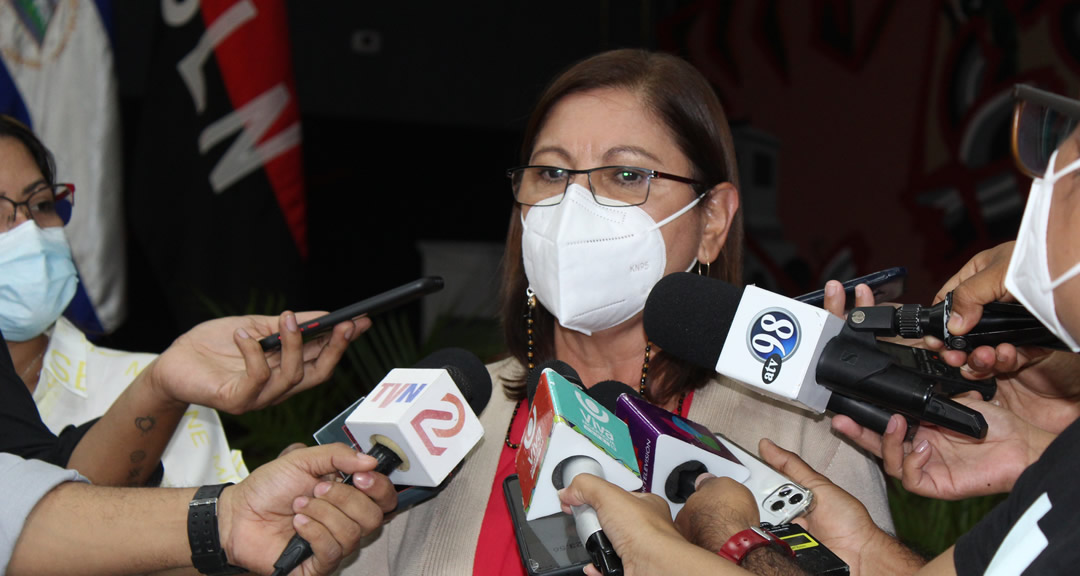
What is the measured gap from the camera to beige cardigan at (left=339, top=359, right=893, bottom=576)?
1.51 metres

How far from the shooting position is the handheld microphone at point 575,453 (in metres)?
1.06

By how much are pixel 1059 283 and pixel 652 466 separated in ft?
1.78

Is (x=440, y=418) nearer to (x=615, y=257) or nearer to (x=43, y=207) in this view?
(x=615, y=257)

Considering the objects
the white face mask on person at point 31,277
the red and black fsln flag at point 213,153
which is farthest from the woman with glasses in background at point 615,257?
the red and black fsln flag at point 213,153

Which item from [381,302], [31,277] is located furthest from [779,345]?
[31,277]

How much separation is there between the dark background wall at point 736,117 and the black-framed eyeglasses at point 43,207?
5.50 feet

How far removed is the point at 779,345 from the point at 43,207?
171cm

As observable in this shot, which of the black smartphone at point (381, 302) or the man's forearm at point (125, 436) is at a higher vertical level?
the black smartphone at point (381, 302)

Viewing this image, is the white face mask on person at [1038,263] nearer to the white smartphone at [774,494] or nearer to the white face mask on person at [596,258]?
the white smartphone at [774,494]

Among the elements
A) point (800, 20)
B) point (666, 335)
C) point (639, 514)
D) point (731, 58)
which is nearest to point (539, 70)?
point (731, 58)

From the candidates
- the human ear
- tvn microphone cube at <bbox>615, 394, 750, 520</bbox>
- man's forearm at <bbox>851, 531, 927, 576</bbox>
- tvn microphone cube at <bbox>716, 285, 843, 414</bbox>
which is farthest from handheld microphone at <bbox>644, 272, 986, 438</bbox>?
the human ear

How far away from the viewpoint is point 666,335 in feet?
4.40

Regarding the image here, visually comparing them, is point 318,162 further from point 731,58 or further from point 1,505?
point 1,505

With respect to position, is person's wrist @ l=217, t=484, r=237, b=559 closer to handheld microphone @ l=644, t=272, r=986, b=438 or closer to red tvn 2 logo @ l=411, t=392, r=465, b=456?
red tvn 2 logo @ l=411, t=392, r=465, b=456
